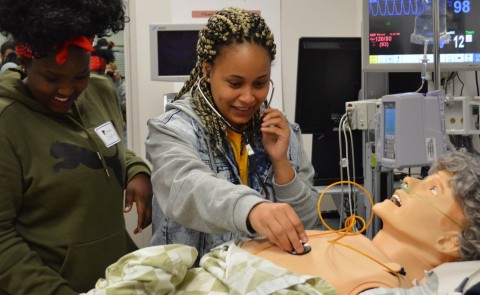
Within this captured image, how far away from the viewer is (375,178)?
234 cm

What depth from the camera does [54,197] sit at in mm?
1352

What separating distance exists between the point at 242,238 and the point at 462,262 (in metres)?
0.49

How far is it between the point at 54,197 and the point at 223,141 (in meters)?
0.44

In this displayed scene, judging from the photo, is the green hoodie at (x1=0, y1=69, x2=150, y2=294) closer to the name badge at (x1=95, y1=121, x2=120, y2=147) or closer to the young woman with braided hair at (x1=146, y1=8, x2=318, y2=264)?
the name badge at (x1=95, y1=121, x2=120, y2=147)

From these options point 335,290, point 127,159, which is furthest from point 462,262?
point 127,159

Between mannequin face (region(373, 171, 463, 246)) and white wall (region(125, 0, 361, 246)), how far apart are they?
270 cm

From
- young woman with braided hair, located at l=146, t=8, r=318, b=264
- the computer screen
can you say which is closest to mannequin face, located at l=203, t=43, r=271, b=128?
young woman with braided hair, located at l=146, t=8, r=318, b=264

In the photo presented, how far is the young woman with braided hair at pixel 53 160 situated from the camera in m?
1.29

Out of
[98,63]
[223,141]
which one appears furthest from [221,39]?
[98,63]

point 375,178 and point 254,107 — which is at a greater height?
point 254,107

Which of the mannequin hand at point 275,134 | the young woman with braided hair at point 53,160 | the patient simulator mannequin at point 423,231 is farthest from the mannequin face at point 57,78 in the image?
the patient simulator mannequin at point 423,231

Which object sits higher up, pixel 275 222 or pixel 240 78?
pixel 240 78

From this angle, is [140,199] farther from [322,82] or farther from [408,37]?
[408,37]

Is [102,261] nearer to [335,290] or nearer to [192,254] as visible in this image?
[192,254]
